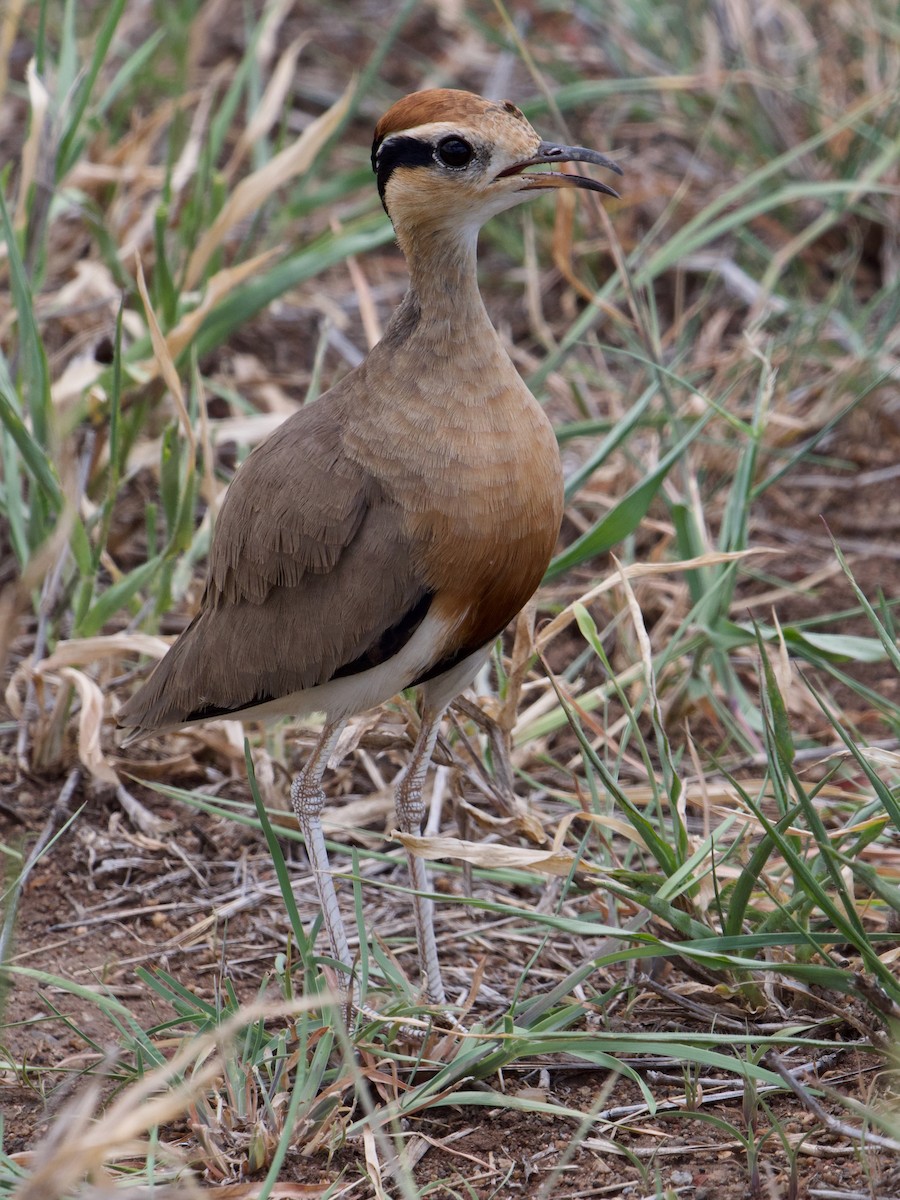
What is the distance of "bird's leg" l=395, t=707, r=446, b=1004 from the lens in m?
2.91

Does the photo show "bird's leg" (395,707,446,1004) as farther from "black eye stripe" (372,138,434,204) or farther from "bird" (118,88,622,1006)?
"black eye stripe" (372,138,434,204)

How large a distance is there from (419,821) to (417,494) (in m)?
0.81

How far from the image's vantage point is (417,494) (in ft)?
8.61

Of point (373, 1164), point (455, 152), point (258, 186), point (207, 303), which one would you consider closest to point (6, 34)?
point (258, 186)

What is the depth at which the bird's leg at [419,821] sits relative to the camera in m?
2.91

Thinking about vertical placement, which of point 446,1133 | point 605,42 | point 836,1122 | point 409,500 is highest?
point 605,42

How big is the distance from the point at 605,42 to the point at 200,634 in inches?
151

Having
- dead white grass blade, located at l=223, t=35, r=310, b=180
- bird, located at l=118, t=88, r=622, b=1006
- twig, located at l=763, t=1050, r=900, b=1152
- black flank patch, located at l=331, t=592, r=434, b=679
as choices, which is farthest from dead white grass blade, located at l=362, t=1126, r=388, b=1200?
dead white grass blade, located at l=223, t=35, r=310, b=180

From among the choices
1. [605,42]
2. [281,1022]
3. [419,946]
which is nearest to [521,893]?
[419,946]

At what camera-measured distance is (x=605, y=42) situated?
5.94 m

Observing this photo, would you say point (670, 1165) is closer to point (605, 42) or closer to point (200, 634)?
point (200, 634)

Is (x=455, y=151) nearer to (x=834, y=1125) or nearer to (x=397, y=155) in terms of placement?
(x=397, y=155)

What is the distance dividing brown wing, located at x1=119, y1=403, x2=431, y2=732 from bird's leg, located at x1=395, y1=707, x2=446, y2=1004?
257 mm

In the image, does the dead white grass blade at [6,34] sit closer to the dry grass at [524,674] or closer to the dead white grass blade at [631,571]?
the dry grass at [524,674]
